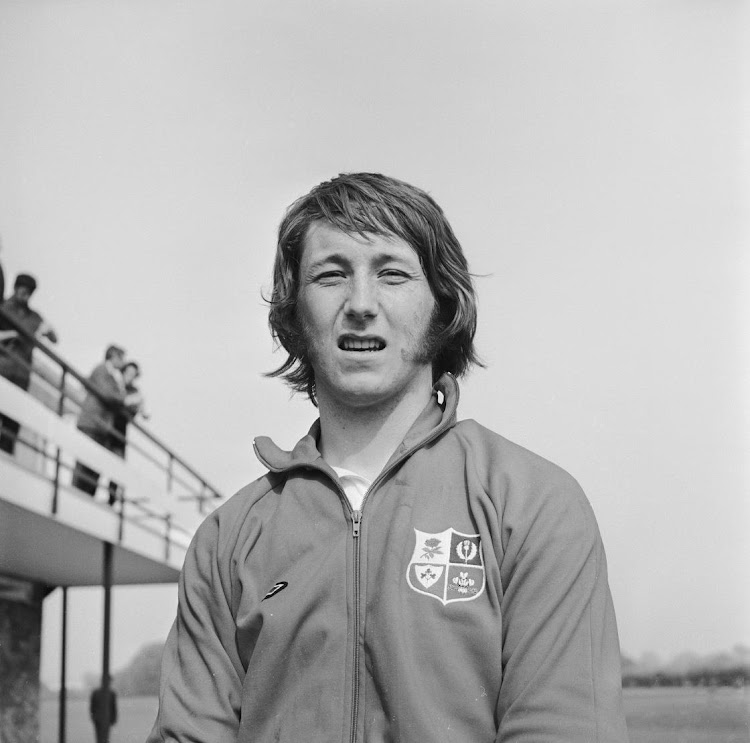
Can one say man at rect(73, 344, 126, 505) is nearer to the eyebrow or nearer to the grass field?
the grass field

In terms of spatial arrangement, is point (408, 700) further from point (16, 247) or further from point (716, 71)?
point (16, 247)

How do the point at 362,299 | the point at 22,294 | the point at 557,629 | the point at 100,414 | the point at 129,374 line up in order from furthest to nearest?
the point at 100,414, the point at 129,374, the point at 22,294, the point at 362,299, the point at 557,629

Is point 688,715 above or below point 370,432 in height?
below

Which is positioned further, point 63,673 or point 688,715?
point 63,673

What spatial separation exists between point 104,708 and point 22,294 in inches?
98.7

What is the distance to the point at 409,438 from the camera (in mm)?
1411

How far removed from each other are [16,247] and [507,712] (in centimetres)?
220

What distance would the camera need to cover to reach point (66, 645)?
5309 mm

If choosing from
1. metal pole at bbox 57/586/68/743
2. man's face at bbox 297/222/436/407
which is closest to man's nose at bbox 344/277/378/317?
man's face at bbox 297/222/436/407

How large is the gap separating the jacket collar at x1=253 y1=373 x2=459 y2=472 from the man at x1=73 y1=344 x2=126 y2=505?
9.45 feet

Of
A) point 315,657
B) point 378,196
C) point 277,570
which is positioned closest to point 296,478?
point 277,570

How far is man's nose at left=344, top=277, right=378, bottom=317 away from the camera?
1386 mm

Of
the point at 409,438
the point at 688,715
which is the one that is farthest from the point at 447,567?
the point at 688,715

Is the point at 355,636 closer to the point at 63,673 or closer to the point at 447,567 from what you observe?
the point at 447,567
